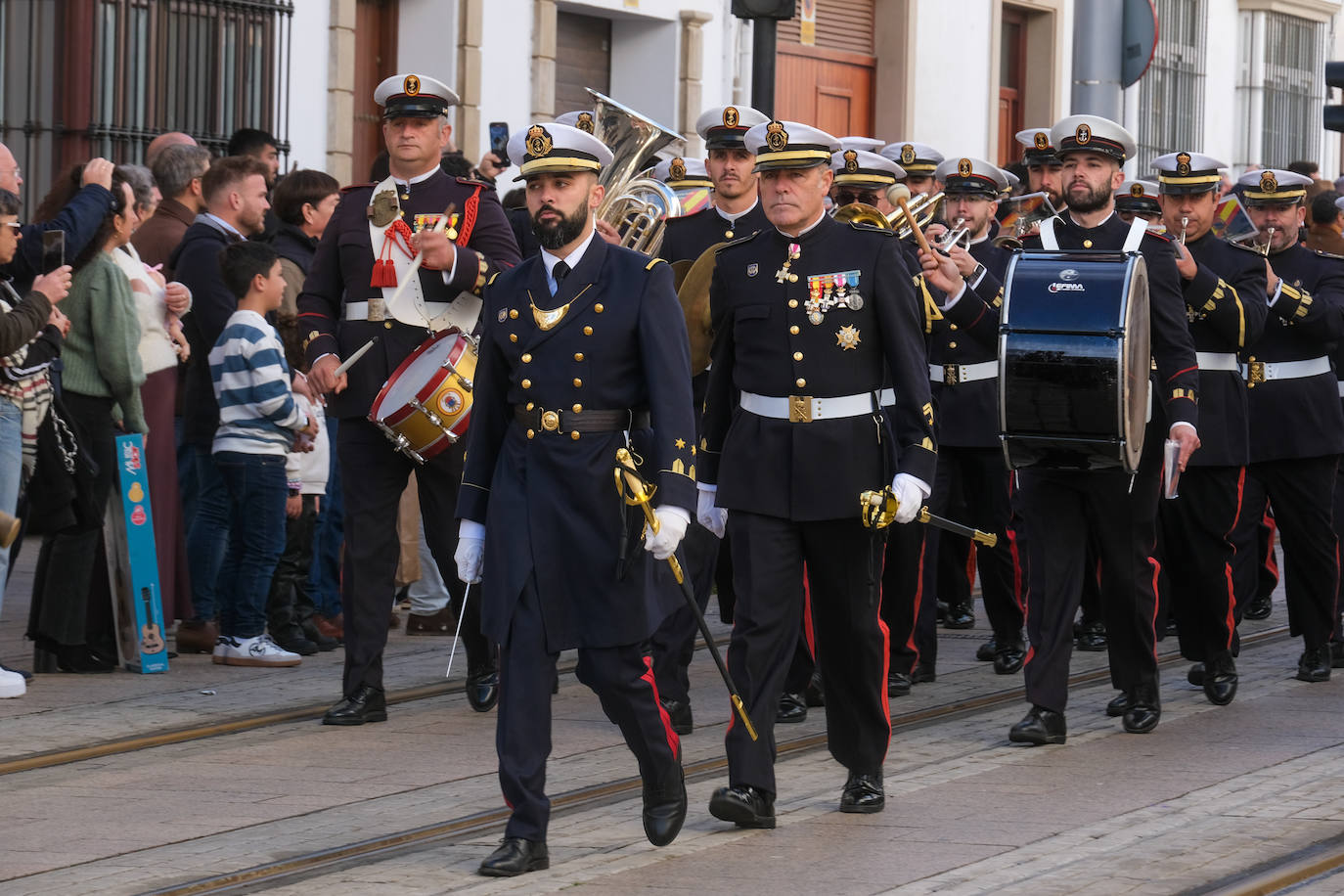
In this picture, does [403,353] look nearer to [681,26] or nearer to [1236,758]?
[1236,758]

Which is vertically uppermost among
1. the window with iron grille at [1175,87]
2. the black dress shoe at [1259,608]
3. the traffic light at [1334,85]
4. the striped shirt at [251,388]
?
the window with iron grille at [1175,87]

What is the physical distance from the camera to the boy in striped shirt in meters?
10.3

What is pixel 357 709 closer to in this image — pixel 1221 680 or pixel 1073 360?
pixel 1073 360

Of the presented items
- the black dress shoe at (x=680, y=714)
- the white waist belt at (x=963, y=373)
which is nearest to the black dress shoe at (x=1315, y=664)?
the white waist belt at (x=963, y=373)

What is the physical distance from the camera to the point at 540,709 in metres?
6.64

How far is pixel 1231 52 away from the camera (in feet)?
98.3

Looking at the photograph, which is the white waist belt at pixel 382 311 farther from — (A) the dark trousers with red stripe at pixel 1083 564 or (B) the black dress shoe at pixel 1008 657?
(B) the black dress shoe at pixel 1008 657

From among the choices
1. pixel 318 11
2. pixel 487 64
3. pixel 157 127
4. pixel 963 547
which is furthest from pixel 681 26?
pixel 963 547

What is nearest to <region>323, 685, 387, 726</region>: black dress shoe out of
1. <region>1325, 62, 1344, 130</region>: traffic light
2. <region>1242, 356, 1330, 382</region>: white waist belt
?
<region>1242, 356, 1330, 382</region>: white waist belt

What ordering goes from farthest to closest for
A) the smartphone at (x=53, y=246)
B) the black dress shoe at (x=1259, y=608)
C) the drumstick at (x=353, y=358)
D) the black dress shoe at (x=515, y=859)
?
the black dress shoe at (x=1259, y=608)
the smartphone at (x=53, y=246)
the drumstick at (x=353, y=358)
the black dress shoe at (x=515, y=859)

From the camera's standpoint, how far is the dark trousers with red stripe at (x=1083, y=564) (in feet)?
28.5

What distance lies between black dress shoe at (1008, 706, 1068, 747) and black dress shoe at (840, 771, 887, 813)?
4.33ft

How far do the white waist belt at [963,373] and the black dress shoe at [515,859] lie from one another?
14.8 ft

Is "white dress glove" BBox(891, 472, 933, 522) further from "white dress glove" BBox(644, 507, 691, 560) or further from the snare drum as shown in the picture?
the snare drum
